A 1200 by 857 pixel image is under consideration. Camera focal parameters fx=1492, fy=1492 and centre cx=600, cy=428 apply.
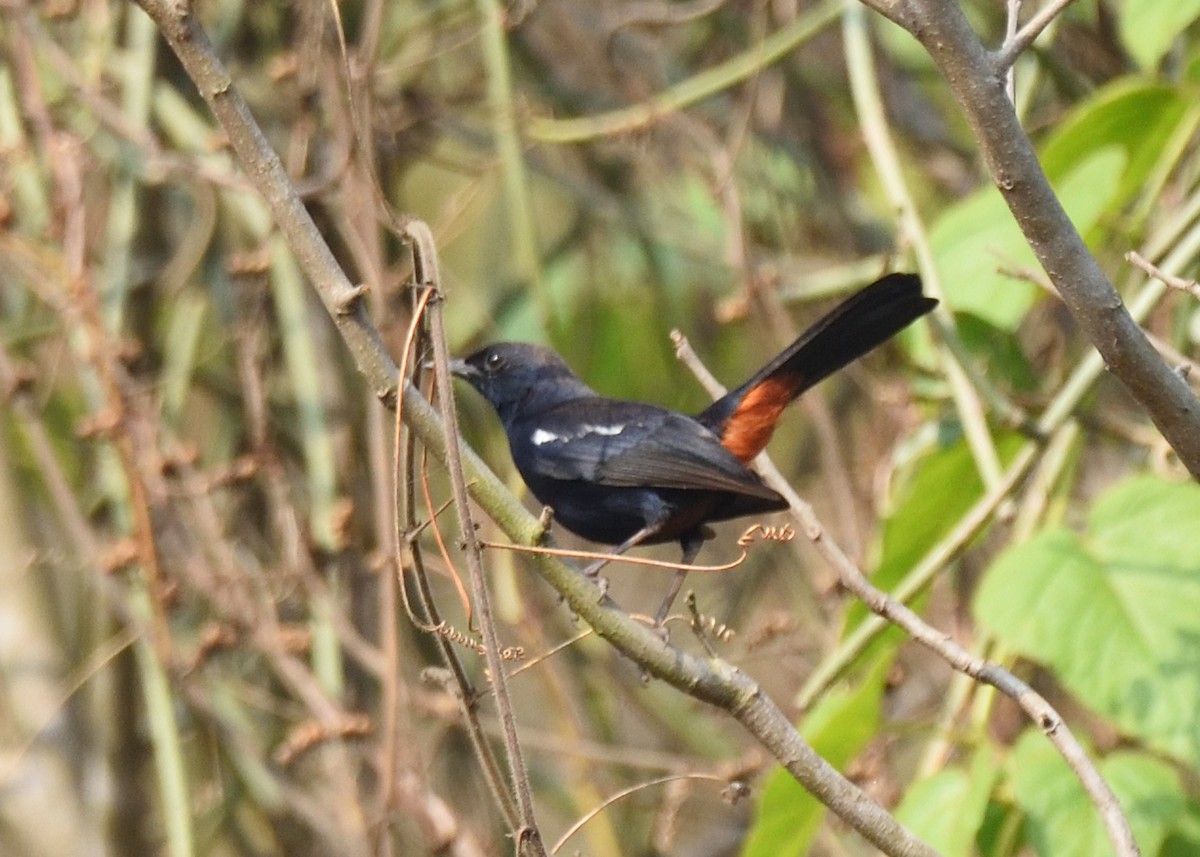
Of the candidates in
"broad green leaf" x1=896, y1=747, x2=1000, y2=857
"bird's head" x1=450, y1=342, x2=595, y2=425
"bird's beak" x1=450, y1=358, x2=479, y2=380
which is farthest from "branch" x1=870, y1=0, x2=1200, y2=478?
"bird's beak" x1=450, y1=358, x2=479, y2=380

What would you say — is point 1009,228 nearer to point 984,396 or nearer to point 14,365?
point 984,396

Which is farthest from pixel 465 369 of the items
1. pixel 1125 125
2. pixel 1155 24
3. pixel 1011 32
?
pixel 1011 32

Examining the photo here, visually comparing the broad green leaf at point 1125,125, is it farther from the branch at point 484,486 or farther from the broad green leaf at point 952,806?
the branch at point 484,486

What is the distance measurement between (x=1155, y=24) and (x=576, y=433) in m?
1.43

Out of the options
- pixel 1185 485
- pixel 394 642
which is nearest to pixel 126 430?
pixel 394 642

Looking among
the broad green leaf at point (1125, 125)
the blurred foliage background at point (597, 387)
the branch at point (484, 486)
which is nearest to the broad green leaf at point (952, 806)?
the blurred foliage background at point (597, 387)

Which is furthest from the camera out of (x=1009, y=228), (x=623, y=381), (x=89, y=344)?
(x=623, y=381)

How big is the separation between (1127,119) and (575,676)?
2148mm

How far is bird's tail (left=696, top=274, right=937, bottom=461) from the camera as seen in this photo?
9.21 feet

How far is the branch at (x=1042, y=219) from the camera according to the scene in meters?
1.61

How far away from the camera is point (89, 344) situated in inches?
133

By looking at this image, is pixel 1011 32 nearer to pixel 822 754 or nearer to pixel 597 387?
pixel 822 754

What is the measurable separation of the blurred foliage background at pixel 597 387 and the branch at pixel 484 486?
755 millimetres

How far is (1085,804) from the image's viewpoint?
2457 millimetres
